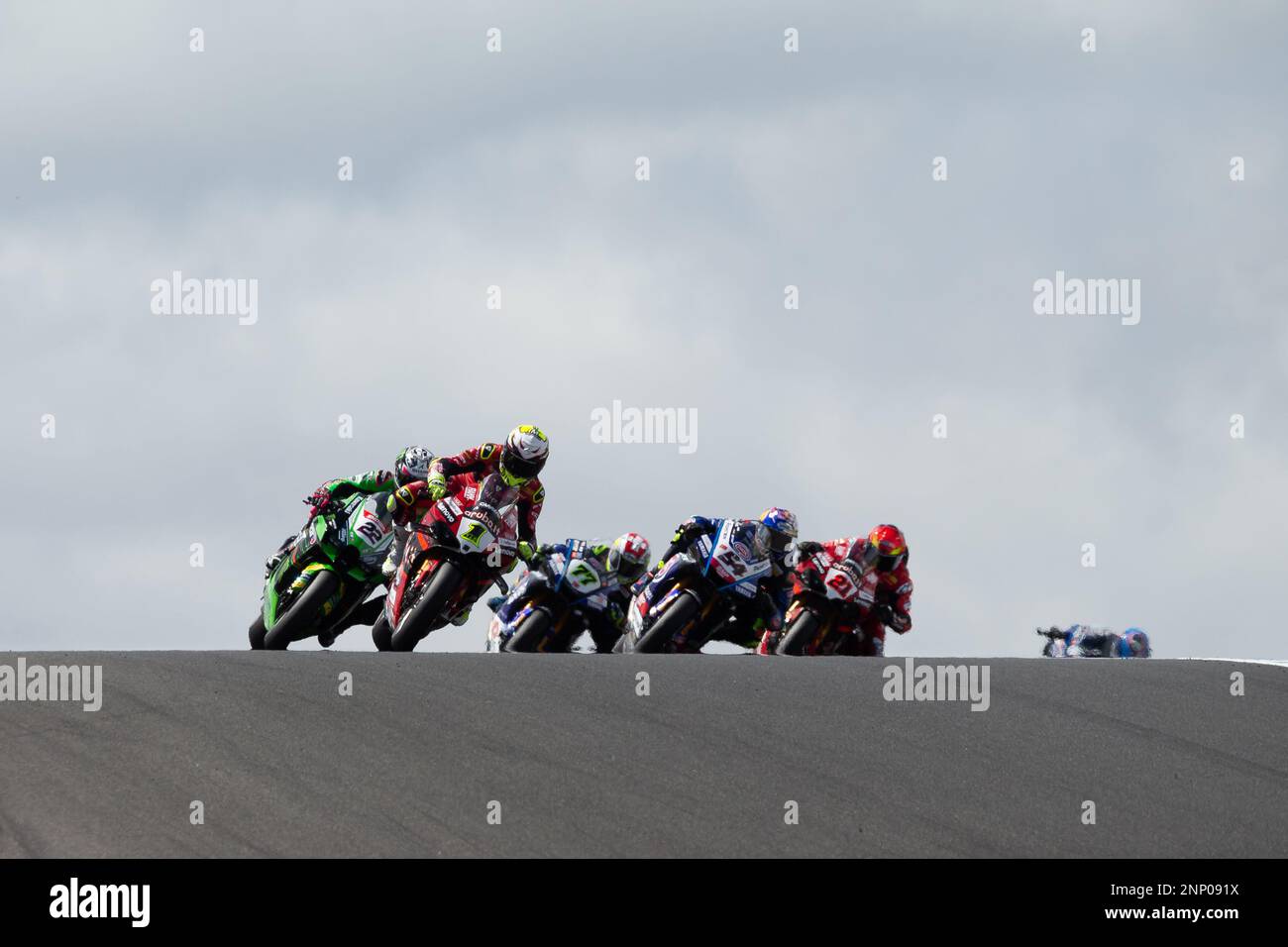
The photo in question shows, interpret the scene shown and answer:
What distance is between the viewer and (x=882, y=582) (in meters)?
18.0

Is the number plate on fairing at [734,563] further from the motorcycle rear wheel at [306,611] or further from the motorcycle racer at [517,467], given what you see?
the motorcycle rear wheel at [306,611]

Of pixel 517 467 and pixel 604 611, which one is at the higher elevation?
pixel 517 467

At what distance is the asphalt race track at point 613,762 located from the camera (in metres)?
8.21

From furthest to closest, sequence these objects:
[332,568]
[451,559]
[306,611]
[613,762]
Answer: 1. [332,568]
2. [306,611]
3. [451,559]
4. [613,762]

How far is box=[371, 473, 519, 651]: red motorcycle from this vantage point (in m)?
14.9

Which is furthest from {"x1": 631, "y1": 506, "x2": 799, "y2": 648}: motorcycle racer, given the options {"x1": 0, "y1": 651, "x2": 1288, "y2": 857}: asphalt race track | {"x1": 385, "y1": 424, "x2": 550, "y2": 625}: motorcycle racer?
{"x1": 0, "y1": 651, "x2": 1288, "y2": 857}: asphalt race track

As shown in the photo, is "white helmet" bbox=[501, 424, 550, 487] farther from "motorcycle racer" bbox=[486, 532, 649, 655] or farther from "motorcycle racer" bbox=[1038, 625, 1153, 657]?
"motorcycle racer" bbox=[1038, 625, 1153, 657]

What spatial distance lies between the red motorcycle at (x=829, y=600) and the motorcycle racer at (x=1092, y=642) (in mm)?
4599

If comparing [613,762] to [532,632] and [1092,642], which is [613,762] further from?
[1092,642]

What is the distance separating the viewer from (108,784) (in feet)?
27.8

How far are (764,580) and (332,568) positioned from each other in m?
4.44

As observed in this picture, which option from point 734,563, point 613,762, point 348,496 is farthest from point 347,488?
point 613,762
